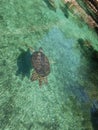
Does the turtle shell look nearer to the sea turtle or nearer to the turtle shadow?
the sea turtle

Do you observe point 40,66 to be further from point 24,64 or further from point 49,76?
point 24,64

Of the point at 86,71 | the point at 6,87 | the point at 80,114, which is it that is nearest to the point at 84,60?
the point at 86,71

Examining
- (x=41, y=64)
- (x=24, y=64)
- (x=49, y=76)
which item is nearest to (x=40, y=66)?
(x=41, y=64)

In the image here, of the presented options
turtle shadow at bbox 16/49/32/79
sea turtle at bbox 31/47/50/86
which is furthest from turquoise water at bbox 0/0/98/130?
sea turtle at bbox 31/47/50/86

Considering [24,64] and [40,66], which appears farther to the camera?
[40,66]

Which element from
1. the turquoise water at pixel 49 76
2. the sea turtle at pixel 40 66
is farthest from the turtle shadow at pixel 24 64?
the sea turtle at pixel 40 66
